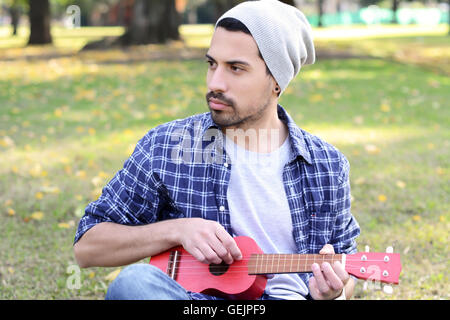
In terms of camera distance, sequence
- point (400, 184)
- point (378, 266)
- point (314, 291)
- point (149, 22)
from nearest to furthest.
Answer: point (378, 266), point (314, 291), point (400, 184), point (149, 22)

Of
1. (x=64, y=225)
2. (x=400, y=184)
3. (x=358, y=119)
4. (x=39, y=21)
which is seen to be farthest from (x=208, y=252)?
(x=39, y=21)

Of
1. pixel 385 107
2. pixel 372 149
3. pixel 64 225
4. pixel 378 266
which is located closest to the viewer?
pixel 378 266

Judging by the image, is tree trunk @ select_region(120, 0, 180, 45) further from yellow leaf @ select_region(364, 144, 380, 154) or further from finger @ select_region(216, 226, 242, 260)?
finger @ select_region(216, 226, 242, 260)

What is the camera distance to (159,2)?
20.9m

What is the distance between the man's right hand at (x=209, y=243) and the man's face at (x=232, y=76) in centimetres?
49

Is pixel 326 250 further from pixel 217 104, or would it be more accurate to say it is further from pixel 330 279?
pixel 217 104

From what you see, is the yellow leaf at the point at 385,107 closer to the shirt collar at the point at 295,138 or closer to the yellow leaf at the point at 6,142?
the yellow leaf at the point at 6,142

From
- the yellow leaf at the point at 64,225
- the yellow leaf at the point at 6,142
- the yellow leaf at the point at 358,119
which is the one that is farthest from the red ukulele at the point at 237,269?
the yellow leaf at the point at 358,119

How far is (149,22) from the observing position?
2109cm

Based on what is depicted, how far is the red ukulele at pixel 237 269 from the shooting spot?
2383 mm

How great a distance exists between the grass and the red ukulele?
1599mm

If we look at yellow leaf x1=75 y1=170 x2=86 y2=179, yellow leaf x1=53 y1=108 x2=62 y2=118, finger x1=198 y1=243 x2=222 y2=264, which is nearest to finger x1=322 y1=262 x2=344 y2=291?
finger x1=198 y1=243 x2=222 y2=264

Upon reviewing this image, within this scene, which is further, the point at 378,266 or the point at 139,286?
the point at 378,266

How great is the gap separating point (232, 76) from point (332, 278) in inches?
37.4
